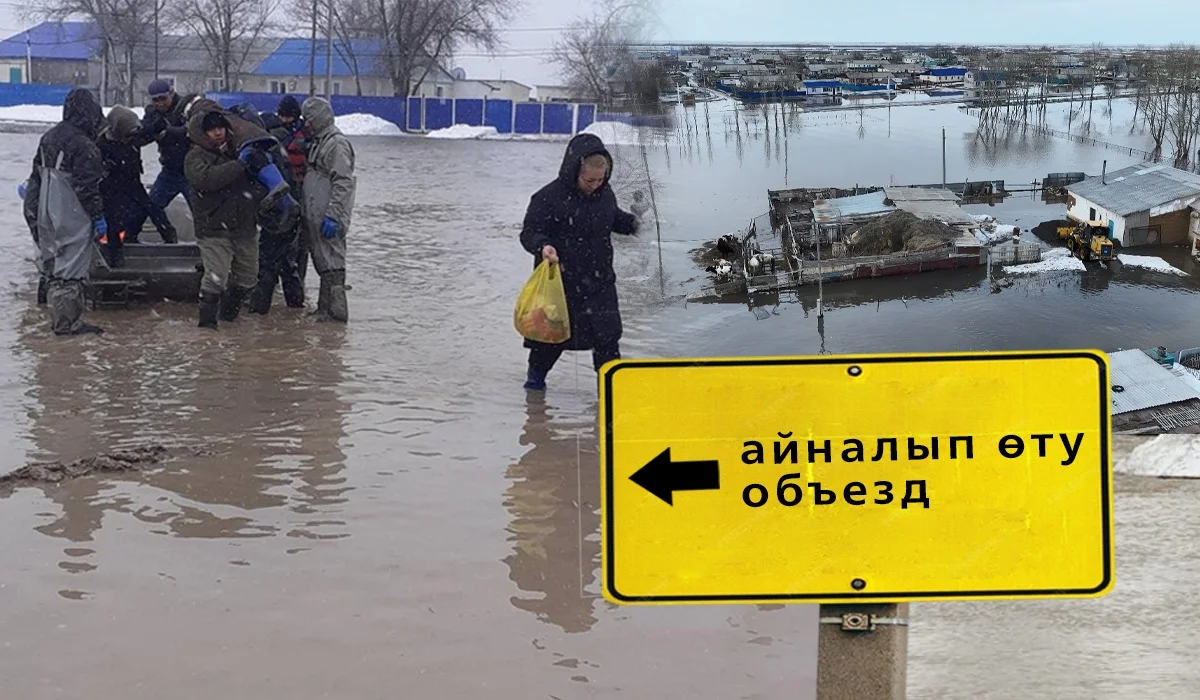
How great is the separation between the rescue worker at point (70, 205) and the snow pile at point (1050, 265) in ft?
15.3

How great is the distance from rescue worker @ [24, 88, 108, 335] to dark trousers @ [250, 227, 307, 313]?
93 cm

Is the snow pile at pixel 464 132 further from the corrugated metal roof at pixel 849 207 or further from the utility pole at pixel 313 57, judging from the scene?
the corrugated metal roof at pixel 849 207

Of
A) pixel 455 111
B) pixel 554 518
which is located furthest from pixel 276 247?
pixel 455 111

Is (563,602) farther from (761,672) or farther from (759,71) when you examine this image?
(759,71)

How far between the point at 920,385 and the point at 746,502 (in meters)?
0.24

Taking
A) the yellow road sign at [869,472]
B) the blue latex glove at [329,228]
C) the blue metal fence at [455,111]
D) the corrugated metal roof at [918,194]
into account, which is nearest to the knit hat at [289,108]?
the blue latex glove at [329,228]

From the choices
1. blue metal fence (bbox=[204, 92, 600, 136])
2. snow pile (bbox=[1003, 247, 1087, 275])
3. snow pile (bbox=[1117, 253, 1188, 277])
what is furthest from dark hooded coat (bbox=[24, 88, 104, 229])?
blue metal fence (bbox=[204, 92, 600, 136])

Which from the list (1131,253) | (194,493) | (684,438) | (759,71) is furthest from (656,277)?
(684,438)

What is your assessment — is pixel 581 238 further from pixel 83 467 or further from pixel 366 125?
pixel 366 125

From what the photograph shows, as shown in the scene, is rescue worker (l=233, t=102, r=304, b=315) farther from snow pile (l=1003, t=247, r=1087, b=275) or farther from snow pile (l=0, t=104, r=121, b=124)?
snow pile (l=0, t=104, r=121, b=124)

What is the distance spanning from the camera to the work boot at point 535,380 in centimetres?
620

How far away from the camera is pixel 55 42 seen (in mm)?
55469

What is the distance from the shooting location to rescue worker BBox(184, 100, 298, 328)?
708 centimetres

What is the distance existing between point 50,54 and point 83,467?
55.5 m
